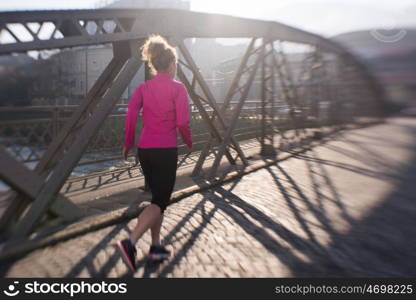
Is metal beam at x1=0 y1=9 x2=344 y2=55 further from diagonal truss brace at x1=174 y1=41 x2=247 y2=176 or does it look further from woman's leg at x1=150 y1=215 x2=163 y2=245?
woman's leg at x1=150 y1=215 x2=163 y2=245

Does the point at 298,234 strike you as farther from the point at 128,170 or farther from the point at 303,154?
the point at 303,154

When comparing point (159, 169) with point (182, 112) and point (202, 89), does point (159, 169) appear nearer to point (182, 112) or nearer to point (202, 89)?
point (182, 112)

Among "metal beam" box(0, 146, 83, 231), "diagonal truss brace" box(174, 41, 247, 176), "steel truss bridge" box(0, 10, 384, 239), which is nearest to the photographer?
"metal beam" box(0, 146, 83, 231)

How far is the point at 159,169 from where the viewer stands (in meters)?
3.01

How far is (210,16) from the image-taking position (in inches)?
240

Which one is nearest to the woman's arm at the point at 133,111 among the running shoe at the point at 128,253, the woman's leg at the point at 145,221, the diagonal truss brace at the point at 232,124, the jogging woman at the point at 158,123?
the jogging woman at the point at 158,123

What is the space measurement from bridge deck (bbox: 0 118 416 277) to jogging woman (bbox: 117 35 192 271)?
1.70ft

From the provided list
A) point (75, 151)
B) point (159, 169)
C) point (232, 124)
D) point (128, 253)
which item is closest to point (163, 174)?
point (159, 169)

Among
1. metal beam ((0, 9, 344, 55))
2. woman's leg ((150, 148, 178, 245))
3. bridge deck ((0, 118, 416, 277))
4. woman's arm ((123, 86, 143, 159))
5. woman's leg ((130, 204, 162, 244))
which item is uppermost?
metal beam ((0, 9, 344, 55))

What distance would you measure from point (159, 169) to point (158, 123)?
39 cm

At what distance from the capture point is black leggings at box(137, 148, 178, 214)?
3000mm

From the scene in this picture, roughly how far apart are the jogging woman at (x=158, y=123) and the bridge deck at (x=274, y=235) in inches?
20.4

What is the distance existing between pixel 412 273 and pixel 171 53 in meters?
2.78

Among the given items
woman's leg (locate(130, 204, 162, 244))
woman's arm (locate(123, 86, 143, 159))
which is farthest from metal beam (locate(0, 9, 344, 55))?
woman's leg (locate(130, 204, 162, 244))
